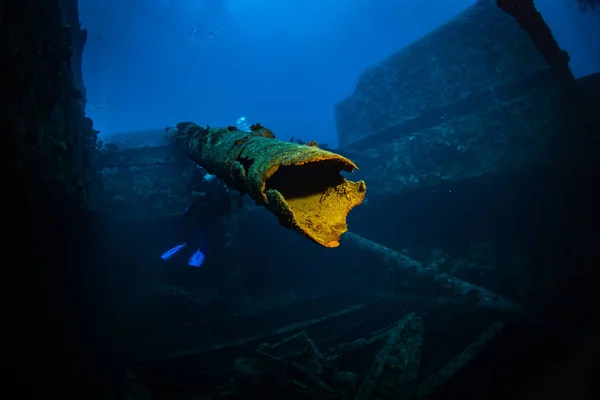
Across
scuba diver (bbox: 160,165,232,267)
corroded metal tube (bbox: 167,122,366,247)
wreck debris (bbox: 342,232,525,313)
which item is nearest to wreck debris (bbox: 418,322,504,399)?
wreck debris (bbox: 342,232,525,313)

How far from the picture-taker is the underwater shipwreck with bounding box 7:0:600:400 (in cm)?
407

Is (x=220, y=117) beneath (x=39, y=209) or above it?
above

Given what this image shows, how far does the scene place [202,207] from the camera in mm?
6355

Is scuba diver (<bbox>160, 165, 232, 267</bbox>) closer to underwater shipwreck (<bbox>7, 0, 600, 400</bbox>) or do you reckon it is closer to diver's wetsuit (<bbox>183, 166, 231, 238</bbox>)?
diver's wetsuit (<bbox>183, 166, 231, 238</bbox>)

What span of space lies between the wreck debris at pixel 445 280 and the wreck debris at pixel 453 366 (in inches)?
16.3

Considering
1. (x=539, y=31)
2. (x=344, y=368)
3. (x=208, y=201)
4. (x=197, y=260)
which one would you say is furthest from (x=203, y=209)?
(x=539, y=31)

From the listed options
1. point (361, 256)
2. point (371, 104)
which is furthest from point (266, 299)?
point (371, 104)

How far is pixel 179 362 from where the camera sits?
5457 mm

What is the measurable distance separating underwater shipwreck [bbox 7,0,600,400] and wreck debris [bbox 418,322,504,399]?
3 cm

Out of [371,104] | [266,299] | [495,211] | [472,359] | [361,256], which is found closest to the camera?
[472,359]

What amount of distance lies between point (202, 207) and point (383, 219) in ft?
24.3

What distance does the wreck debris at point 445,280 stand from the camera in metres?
5.15

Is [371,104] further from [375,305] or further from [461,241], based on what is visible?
[375,305]

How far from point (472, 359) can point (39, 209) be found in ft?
21.4
